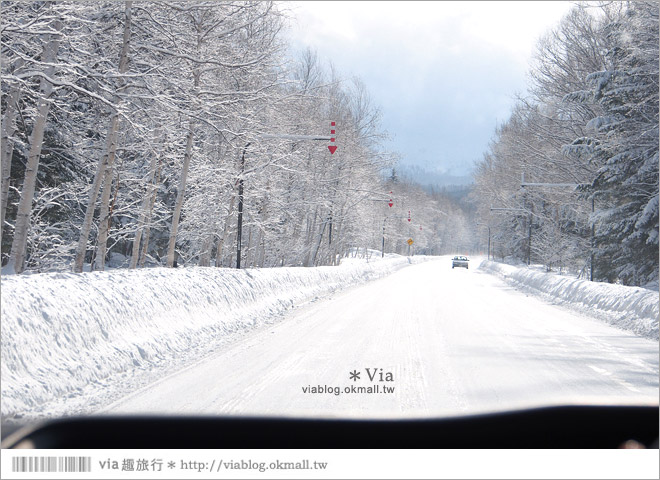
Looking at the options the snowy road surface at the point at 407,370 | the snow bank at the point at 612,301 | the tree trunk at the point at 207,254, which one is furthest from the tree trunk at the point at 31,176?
the snow bank at the point at 612,301

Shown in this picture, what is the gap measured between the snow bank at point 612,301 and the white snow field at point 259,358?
2.11 ft

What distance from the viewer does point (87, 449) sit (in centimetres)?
461

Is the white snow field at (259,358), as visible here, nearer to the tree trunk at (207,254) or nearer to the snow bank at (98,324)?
the snow bank at (98,324)

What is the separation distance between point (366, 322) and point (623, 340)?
18.4 ft

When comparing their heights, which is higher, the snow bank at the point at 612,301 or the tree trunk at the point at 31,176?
the tree trunk at the point at 31,176

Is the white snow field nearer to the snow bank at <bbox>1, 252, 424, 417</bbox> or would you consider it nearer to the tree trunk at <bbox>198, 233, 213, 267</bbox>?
the snow bank at <bbox>1, 252, 424, 417</bbox>

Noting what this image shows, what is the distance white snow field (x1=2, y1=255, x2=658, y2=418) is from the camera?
599 cm

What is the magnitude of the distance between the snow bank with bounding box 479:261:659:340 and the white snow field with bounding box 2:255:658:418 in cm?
64

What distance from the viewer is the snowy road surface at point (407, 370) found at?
6008mm

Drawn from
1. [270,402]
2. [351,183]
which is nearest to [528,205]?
[351,183]

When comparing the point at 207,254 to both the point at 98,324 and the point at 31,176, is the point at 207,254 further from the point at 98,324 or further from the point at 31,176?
the point at 98,324

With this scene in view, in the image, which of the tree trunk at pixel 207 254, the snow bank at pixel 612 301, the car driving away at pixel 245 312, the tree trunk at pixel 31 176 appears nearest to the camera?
the car driving away at pixel 245 312

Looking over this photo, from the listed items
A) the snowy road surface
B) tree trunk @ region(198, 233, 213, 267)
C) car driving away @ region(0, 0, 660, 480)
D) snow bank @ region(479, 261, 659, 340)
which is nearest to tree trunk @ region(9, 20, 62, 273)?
car driving away @ region(0, 0, 660, 480)

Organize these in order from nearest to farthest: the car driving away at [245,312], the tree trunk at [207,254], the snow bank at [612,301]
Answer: the car driving away at [245,312]
the snow bank at [612,301]
the tree trunk at [207,254]
